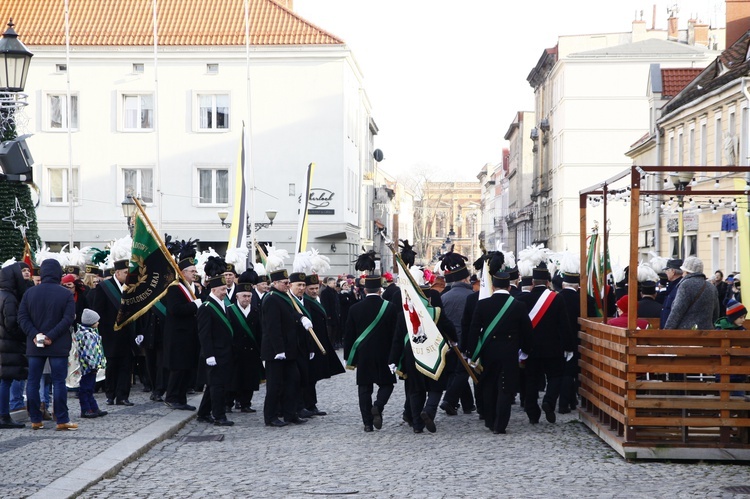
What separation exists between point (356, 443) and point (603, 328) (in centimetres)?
289

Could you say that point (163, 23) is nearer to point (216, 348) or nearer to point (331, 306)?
point (331, 306)

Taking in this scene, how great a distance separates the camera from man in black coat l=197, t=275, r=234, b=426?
43.7 ft

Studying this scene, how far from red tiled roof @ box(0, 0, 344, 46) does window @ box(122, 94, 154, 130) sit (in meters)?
2.14

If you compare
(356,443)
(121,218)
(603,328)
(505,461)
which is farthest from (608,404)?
(121,218)

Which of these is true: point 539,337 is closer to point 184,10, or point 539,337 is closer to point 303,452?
point 303,452

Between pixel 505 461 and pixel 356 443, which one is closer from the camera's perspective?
pixel 505 461

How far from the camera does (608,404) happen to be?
467 inches

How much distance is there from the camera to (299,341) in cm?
1407

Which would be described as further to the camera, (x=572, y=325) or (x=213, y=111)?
(x=213, y=111)

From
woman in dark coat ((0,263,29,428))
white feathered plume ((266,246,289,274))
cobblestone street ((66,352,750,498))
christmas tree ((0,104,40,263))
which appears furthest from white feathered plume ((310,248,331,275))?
christmas tree ((0,104,40,263))

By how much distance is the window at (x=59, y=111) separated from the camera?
4412 cm

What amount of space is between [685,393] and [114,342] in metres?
7.51

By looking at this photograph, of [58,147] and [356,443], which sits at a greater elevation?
[58,147]

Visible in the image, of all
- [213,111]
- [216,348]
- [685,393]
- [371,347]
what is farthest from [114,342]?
[213,111]
